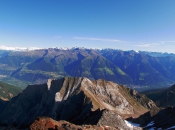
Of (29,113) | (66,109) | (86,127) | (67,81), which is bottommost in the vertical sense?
(29,113)

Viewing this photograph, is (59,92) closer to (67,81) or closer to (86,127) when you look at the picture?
(67,81)

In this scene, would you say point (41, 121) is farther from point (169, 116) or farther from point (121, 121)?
point (169, 116)

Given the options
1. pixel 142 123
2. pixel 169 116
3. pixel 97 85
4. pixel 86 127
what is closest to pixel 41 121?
pixel 86 127

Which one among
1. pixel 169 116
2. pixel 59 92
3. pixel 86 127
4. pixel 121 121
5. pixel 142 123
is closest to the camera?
pixel 86 127

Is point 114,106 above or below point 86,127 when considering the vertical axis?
below

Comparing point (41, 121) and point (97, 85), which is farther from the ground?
point (41, 121)

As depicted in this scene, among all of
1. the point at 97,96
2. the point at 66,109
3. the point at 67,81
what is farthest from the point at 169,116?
the point at 67,81

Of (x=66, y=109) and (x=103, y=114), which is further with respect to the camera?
(x=66, y=109)

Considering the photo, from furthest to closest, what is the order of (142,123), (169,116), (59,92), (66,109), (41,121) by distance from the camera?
1. (59,92)
2. (66,109)
3. (142,123)
4. (169,116)
5. (41,121)

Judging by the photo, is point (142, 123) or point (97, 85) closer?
point (142, 123)
